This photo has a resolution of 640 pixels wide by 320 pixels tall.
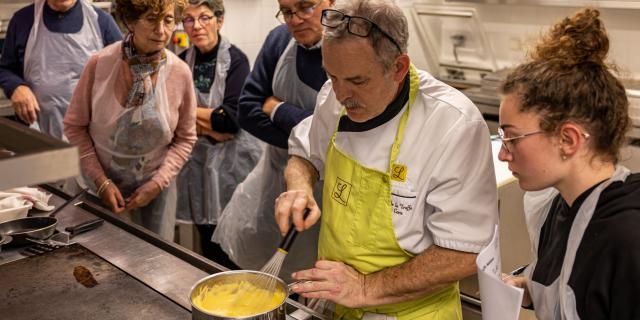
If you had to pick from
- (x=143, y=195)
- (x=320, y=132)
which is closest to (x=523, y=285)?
(x=320, y=132)

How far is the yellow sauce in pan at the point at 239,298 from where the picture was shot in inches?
50.1

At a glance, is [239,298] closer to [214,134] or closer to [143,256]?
[143,256]

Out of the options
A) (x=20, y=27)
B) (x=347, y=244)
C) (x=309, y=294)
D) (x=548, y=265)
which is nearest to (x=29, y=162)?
(x=309, y=294)

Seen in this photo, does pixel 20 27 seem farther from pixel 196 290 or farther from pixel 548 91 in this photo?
pixel 548 91

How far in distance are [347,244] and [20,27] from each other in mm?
2187

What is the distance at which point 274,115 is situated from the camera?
2.09m

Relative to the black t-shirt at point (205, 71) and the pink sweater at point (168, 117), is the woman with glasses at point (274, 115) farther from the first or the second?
the black t-shirt at point (205, 71)

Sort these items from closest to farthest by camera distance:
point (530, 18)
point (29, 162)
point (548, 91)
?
1. point (29, 162)
2. point (548, 91)
3. point (530, 18)

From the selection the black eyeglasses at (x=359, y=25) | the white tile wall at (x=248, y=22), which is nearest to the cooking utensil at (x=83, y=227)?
the black eyeglasses at (x=359, y=25)

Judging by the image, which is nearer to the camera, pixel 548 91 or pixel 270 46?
pixel 548 91

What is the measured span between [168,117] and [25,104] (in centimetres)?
92

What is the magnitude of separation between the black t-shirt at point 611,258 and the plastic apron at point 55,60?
2413mm

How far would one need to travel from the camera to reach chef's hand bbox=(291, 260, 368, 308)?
1.30 meters

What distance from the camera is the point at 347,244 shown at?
141cm
